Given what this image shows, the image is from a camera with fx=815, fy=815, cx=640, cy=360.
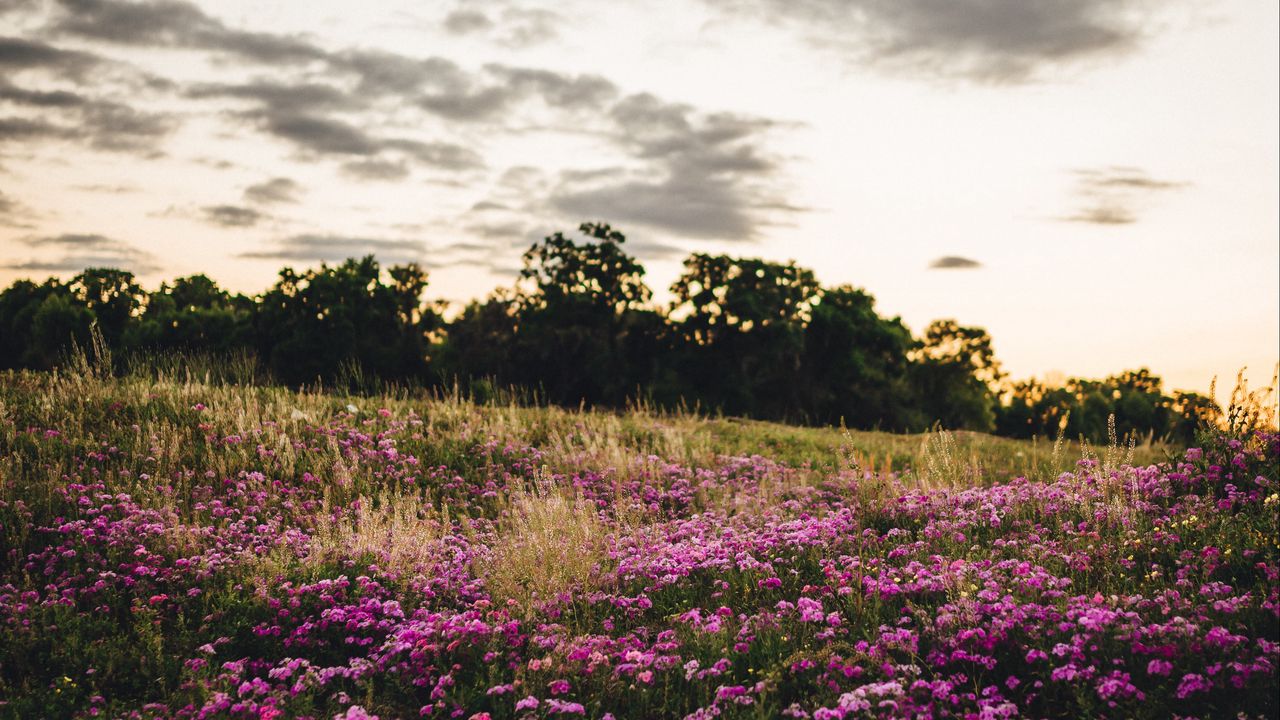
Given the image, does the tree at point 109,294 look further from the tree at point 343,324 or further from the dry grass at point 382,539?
the dry grass at point 382,539

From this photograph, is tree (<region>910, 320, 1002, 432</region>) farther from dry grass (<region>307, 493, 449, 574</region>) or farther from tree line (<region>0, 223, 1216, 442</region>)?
dry grass (<region>307, 493, 449, 574</region>)

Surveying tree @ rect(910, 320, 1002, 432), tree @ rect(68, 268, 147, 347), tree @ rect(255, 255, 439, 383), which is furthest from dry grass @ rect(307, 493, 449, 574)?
tree @ rect(68, 268, 147, 347)

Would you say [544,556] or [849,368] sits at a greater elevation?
[849,368]

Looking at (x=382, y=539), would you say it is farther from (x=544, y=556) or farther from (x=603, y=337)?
(x=603, y=337)

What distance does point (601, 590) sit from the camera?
272 inches

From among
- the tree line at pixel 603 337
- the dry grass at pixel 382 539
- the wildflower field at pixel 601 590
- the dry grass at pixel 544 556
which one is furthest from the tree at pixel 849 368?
the dry grass at pixel 382 539

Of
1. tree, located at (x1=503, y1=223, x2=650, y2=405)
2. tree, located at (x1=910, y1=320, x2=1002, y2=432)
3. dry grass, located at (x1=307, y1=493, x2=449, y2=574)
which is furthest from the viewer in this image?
tree, located at (x1=910, y1=320, x2=1002, y2=432)

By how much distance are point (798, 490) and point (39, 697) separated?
791 cm

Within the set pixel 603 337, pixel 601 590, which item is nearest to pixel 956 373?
pixel 603 337

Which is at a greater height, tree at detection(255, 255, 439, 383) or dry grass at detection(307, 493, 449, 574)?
tree at detection(255, 255, 439, 383)

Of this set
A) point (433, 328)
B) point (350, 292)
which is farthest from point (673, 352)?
point (350, 292)

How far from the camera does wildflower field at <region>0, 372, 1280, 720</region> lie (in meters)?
4.84

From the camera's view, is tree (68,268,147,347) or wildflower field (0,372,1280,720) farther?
tree (68,268,147,347)

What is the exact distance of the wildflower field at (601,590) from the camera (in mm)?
4844
